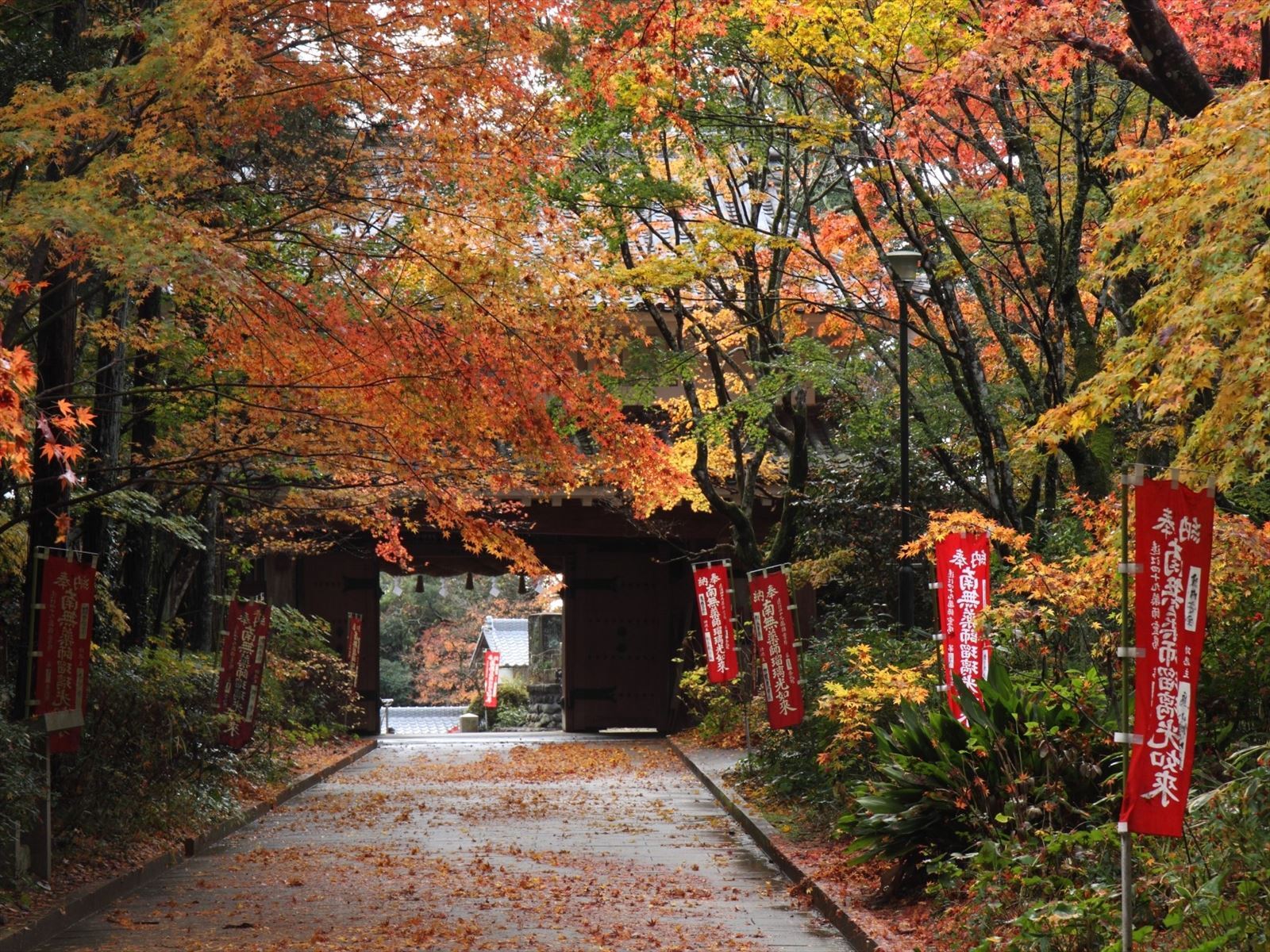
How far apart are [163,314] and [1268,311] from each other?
10.5 m

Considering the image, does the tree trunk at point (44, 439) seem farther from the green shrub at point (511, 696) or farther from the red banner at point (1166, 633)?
the green shrub at point (511, 696)

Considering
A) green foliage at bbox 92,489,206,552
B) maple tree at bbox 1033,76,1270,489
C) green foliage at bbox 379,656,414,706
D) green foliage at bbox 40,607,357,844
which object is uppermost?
maple tree at bbox 1033,76,1270,489

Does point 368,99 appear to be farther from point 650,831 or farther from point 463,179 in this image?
point 650,831

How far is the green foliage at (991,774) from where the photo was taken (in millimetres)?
7520

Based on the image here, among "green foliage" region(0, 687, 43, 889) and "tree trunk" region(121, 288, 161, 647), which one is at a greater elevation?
"tree trunk" region(121, 288, 161, 647)

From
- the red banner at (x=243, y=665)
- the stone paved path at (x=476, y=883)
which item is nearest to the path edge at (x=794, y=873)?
the stone paved path at (x=476, y=883)

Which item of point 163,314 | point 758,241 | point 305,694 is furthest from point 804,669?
point 305,694

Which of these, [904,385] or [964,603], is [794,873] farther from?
[904,385]

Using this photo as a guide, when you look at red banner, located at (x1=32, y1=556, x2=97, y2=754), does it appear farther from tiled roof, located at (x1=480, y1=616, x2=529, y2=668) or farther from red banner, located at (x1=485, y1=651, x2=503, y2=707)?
tiled roof, located at (x1=480, y1=616, x2=529, y2=668)

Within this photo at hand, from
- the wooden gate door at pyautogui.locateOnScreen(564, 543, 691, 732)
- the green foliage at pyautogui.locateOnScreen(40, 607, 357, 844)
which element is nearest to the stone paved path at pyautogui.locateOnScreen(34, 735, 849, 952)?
the green foliage at pyautogui.locateOnScreen(40, 607, 357, 844)

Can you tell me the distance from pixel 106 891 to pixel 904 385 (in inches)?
378

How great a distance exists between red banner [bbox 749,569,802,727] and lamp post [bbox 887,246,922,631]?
145cm

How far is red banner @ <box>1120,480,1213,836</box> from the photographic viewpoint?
5449mm

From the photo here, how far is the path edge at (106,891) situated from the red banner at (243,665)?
1.28m
